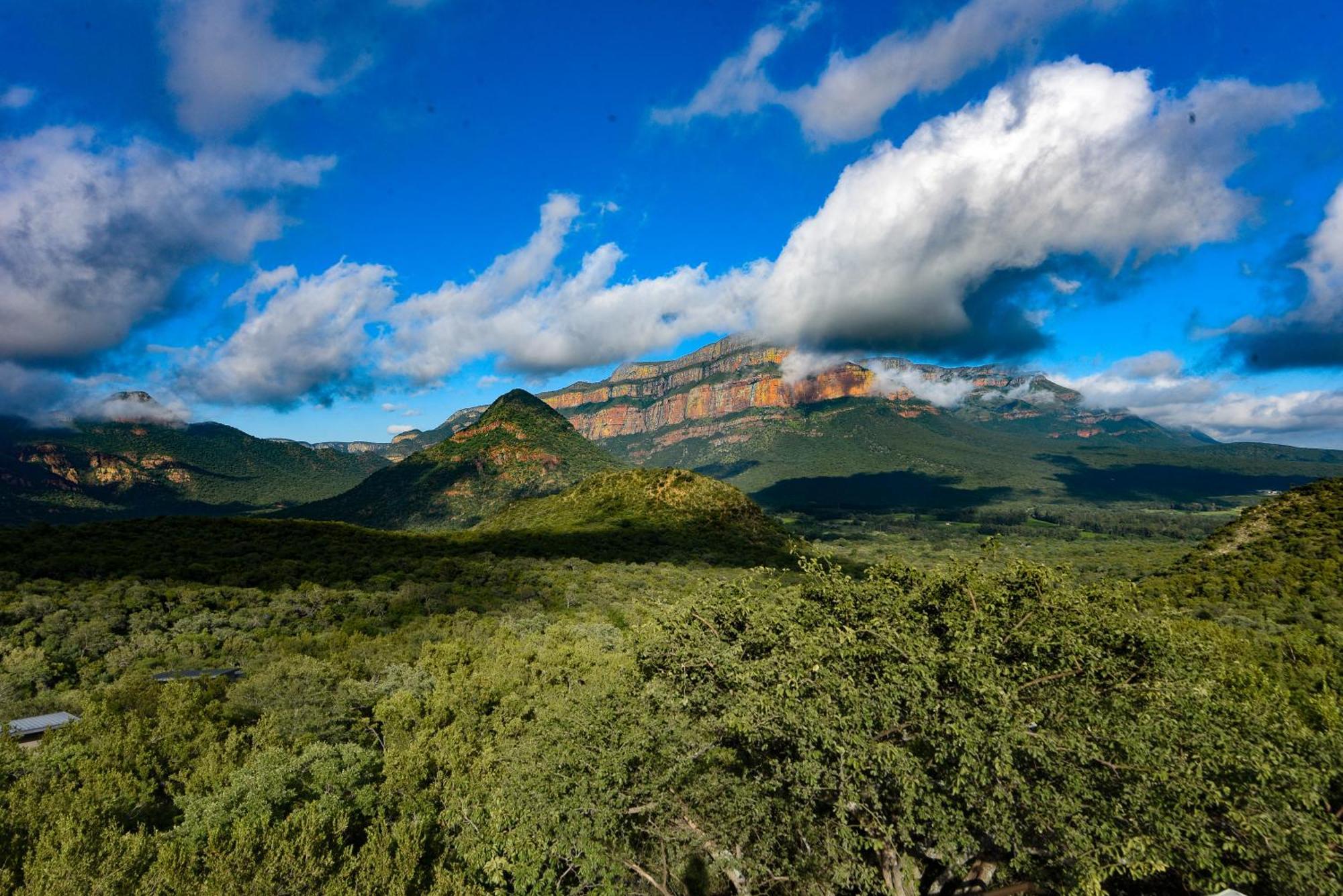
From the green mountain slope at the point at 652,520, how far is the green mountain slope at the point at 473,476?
3620 cm

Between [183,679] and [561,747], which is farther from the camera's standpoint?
[183,679]

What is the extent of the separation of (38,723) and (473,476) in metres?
138

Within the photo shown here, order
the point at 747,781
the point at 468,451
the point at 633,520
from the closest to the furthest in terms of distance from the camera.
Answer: the point at 747,781 → the point at 633,520 → the point at 468,451

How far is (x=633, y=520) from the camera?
94.1 m

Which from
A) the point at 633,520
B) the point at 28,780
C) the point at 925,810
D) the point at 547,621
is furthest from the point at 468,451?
the point at 925,810

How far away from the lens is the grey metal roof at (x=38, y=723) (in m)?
21.5

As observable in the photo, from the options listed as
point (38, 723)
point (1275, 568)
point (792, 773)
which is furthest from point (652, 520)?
point (792, 773)

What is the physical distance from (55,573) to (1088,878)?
240 ft

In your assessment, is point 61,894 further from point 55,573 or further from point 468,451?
point 468,451

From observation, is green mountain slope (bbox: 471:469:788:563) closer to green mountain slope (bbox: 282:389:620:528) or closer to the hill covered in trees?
green mountain slope (bbox: 282:389:620:528)

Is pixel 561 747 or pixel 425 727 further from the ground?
pixel 561 747

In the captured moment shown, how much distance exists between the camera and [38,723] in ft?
74.8

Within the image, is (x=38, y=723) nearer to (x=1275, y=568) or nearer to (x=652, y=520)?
(x=652, y=520)

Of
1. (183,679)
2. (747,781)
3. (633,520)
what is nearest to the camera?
(747,781)
